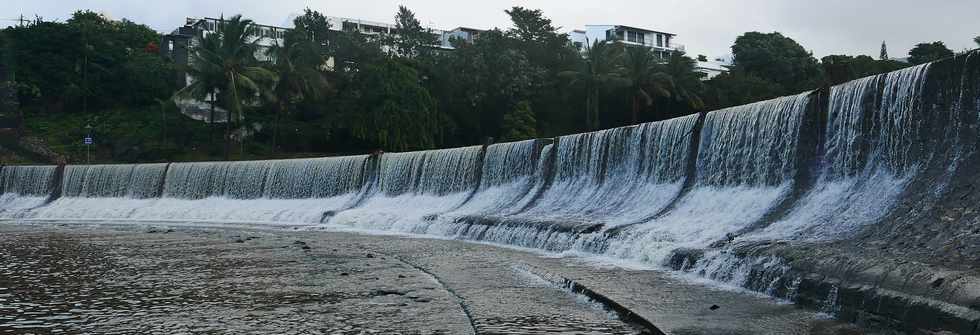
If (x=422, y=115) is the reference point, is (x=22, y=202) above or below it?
below

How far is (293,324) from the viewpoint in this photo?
7043mm

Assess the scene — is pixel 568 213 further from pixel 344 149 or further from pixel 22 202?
pixel 344 149

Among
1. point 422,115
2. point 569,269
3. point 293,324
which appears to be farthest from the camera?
point 422,115

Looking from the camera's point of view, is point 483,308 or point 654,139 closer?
point 483,308

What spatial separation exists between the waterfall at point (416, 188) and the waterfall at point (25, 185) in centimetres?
1598

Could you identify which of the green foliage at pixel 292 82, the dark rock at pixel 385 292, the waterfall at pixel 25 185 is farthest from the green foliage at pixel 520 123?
the dark rock at pixel 385 292

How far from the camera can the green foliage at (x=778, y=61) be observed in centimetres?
4685

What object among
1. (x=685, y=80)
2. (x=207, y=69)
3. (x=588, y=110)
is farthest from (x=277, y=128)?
(x=685, y=80)

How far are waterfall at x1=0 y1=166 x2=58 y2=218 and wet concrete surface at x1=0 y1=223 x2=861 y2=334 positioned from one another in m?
23.8

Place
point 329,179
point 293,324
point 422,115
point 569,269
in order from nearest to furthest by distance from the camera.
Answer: point 293,324 → point 569,269 → point 329,179 → point 422,115

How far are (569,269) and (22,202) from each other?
104 ft

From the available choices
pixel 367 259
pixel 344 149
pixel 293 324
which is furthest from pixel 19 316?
pixel 344 149

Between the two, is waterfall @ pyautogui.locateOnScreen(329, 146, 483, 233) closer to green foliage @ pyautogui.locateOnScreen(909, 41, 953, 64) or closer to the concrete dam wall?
the concrete dam wall

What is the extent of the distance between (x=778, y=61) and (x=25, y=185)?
1570 inches
